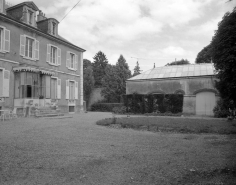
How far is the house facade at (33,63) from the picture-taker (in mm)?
14773

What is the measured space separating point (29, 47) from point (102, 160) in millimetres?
14600

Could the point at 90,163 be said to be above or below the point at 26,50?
below

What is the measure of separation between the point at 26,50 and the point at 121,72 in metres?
16.3

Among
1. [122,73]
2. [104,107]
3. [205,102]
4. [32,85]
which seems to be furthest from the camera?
[122,73]

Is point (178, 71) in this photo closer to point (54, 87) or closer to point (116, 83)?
point (116, 83)

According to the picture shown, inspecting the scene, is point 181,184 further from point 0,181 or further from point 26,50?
point 26,50

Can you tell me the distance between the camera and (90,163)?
4.25 m

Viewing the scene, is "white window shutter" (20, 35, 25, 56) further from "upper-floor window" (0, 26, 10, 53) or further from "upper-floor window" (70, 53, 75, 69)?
"upper-floor window" (70, 53, 75, 69)

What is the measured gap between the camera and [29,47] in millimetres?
16719

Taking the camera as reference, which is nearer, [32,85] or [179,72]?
[32,85]

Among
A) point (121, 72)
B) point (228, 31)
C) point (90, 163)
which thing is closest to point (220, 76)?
point (228, 31)

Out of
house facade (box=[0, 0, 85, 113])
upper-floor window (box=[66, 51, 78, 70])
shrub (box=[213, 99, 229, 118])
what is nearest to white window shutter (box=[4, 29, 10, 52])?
house facade (box=[0, 0, 85, 113])

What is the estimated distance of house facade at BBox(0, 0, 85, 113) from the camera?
14773 mm

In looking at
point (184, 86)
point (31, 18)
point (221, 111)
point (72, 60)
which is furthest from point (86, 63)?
point (221, 111)
